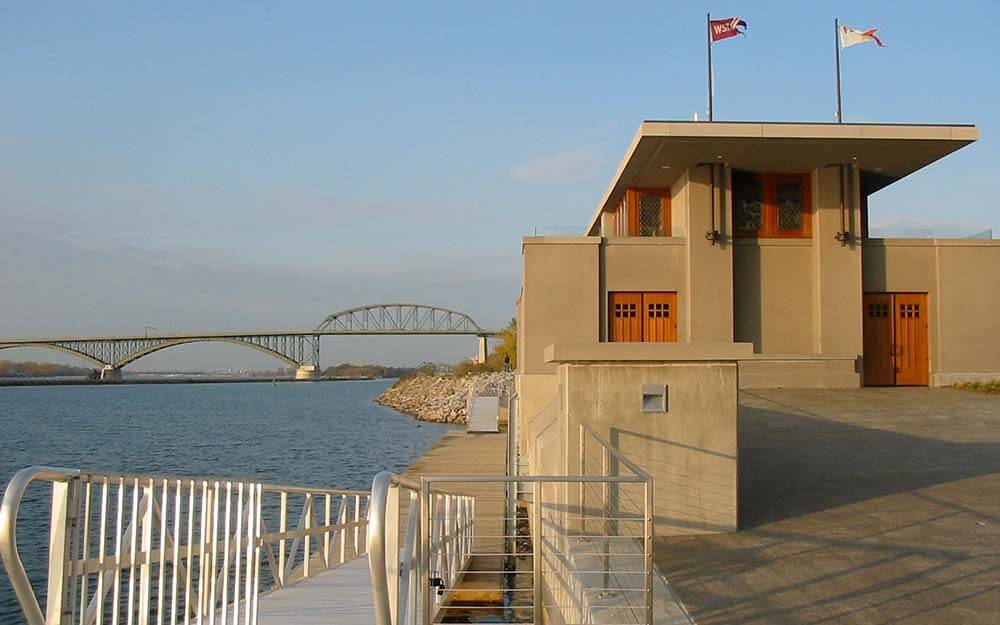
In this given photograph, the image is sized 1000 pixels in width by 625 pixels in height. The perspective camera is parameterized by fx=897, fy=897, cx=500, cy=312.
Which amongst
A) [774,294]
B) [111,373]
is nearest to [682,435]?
[774,294]

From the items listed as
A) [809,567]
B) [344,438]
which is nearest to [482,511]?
[809,567]

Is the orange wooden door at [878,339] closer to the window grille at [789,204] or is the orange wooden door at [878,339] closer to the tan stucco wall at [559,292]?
the window grille at [789,204]

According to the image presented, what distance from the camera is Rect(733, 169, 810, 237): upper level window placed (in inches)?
902

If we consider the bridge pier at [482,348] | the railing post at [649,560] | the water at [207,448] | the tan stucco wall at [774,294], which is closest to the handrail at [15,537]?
the railing post at [649,560]

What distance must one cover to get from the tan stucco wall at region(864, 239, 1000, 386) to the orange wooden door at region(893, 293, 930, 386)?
0.19 metres

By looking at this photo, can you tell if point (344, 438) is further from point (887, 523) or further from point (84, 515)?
point (84, 515)

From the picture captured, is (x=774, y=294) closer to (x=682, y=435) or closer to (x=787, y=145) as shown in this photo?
(x=787, y=145)

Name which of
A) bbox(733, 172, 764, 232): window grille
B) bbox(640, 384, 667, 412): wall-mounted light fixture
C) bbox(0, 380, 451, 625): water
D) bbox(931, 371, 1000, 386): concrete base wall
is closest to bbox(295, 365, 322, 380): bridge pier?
bbox(0, 380, 451, 625): water

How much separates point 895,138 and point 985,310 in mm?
5585

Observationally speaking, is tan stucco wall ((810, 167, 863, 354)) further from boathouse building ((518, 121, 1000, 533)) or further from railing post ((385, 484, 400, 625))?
railing post ((385, 484, 400, 625))

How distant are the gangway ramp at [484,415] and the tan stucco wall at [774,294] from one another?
1561 centimetres

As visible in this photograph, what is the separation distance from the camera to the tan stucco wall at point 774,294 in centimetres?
2261

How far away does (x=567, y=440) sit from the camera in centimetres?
846

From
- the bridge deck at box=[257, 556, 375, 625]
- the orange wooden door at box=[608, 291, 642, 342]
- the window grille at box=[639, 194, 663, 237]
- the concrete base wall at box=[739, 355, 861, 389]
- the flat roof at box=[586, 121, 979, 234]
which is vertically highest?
the flat roof at box=[586, 121, 979, 234]
